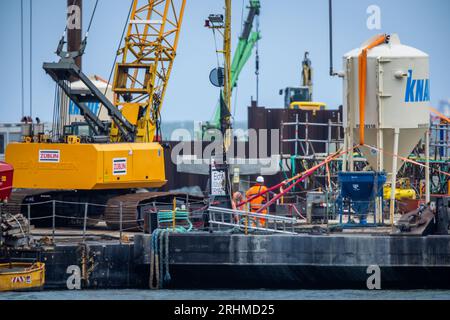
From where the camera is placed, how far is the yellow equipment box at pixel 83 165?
4788cm

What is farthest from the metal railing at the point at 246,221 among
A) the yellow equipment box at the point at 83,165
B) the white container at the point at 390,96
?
the yellow equipment box at the point at 83,165

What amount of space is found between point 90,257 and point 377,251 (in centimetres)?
882

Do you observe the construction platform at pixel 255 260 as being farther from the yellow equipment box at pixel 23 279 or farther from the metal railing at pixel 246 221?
the yellow equipment box at pixel 23 279

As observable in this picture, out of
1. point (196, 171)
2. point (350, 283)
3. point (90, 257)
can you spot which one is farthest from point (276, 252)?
point (196, 171)

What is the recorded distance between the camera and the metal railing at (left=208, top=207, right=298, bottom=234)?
42.6 m

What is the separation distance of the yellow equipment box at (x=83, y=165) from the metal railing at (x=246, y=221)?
15.5 ft

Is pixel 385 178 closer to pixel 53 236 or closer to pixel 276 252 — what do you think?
pixel 276 252

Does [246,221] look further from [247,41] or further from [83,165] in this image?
[247,41]

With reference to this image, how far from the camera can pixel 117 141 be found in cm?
5138

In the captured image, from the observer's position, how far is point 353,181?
44.2 metres

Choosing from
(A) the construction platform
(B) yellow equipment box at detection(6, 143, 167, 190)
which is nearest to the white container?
(A) the construction platform

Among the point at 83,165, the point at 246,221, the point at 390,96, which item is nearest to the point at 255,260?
the point at 246,221

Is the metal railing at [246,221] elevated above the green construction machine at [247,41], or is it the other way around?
the green construction machine at [247,41]

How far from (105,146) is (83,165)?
103cm
